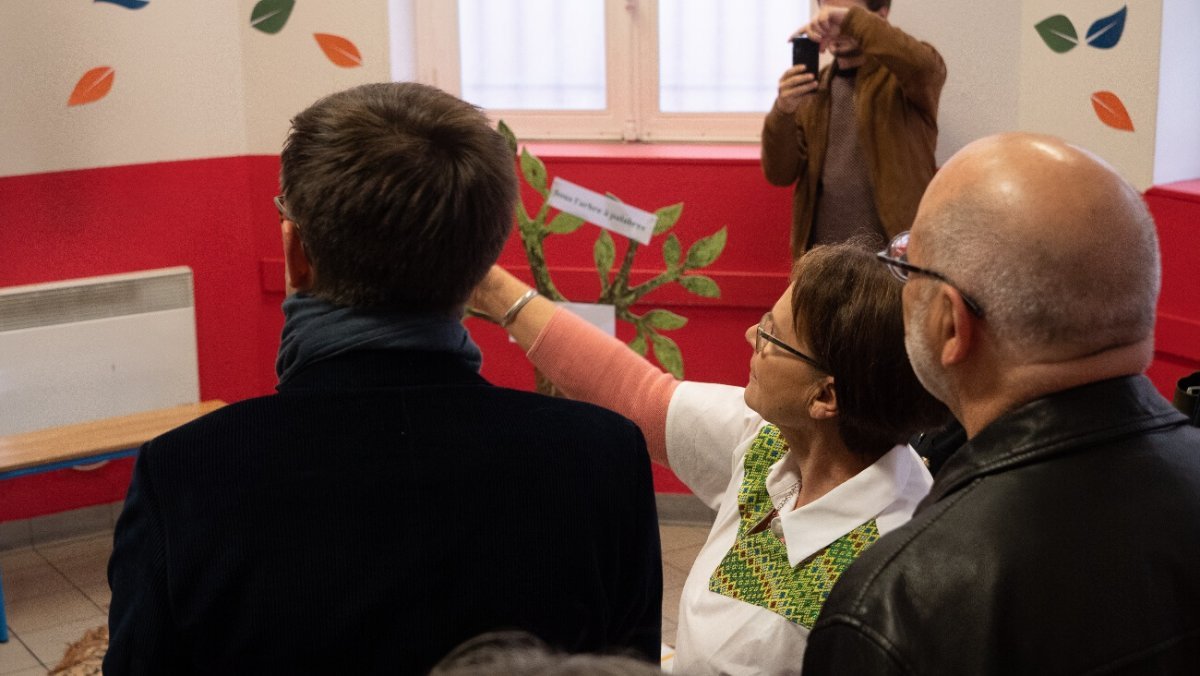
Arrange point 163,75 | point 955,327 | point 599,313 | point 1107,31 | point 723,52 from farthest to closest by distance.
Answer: point 723,52 → point 163,75 → point 1107,31 → point 599,313 → point 955,327

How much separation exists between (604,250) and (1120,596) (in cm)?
205

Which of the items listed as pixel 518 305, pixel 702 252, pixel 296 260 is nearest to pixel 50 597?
pixel 702 252

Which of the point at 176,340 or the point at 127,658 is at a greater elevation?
the point at 127,658

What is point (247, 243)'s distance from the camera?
184 inches

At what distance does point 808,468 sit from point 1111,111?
2.54 metres

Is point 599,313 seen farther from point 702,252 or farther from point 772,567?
point 772,567

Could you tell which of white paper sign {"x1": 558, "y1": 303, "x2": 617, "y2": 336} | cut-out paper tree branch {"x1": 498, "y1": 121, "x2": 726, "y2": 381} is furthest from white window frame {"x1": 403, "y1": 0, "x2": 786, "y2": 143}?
white paper sign {"x1": 558, "y1": 303, "x2": 617, "y2": 336}

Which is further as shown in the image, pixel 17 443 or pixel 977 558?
pixel 17 443

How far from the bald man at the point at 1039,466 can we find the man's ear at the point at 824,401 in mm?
402

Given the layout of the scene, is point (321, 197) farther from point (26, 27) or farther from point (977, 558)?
point (26, 27)

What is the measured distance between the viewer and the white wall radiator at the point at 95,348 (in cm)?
422

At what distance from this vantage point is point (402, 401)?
1198 millimetres

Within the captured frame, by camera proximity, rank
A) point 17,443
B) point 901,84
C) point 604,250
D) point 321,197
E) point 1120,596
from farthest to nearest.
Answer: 1. point 17,443
2. point 901,84
3. point 604,250
4. point 321,197
5. point 1120,596

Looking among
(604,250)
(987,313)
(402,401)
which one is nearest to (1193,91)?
(604,250)
